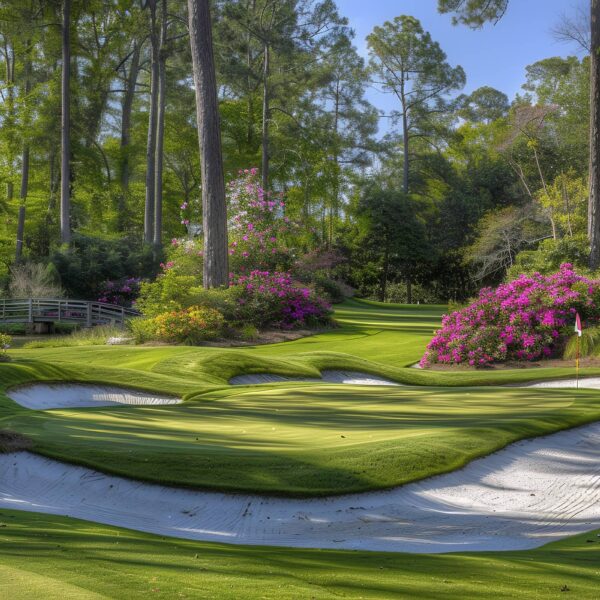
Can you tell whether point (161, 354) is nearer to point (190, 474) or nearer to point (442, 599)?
point (190, 474)

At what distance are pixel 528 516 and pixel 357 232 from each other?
149 feet

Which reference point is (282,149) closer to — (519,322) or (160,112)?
(160,112)

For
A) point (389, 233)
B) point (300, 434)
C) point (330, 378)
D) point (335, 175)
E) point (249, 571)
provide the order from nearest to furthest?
1. point (249, 571)
2. point (300, 434)
3. point (330, 378)
4. point (389, 233)
5. point (335, 175)

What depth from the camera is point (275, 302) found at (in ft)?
76.8

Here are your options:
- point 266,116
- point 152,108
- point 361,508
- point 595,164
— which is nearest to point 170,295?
point 595,164

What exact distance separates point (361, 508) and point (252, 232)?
2149 cm

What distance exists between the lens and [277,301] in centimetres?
2348

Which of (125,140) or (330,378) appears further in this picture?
(125,140)

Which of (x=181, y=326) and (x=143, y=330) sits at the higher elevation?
(x=181, y=326)

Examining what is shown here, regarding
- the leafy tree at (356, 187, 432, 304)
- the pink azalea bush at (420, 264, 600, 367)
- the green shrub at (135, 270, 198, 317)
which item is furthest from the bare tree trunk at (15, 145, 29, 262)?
the pink azalea bush at (420, 264, 600, 367)

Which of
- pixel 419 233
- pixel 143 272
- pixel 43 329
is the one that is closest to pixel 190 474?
pixel 43 329

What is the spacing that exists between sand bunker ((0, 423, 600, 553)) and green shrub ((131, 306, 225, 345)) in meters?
12.6

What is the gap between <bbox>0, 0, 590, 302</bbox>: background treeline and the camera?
120ft

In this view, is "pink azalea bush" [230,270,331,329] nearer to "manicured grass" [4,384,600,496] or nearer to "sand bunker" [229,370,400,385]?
"sand bunker" [229,370,400,385]
